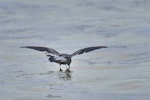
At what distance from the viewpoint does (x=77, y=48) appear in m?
16.1

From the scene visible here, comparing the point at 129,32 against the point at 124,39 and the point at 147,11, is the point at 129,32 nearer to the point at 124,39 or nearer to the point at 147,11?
the point at 124,39

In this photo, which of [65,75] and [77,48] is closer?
[65,75]

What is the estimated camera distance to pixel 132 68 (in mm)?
13398

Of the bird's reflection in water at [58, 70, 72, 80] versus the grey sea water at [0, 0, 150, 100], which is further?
the bird's reflection in water at [58, 70, 72, 80]

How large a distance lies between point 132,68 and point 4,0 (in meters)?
12.7

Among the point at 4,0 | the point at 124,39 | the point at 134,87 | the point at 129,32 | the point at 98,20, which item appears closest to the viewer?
the point at 134,87

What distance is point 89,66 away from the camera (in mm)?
13797

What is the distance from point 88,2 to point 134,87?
14.4m

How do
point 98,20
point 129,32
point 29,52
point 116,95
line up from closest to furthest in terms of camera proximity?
point 116,95
point 29,52
point 129,32
point 98,20

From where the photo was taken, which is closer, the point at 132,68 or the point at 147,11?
the point at 132,68

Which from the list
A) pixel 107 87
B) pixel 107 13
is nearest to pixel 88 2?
pixel 107 13

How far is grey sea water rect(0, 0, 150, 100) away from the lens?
11.3 m

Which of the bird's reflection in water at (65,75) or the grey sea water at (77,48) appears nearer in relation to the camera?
the grey sea water at (77,48)

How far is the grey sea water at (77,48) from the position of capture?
37.2ft
